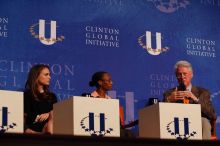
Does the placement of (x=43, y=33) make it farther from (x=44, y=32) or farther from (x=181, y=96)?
(x=181, y=96)

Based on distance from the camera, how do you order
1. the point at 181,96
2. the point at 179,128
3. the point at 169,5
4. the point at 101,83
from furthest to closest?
1. the point at 169,5
2. the point at 101,83
3. the point at 181,96
4. the point at 179,128

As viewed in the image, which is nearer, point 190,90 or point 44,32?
point 44,32

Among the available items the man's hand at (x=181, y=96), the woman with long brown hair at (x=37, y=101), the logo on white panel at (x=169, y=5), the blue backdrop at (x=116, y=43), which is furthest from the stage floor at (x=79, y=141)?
the logo on white panel at (x=169, y=5)

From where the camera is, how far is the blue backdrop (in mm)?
4898

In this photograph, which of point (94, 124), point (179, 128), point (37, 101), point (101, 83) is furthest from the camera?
point (101, 83)

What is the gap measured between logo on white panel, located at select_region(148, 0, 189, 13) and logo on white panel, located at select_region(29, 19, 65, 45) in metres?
1.19

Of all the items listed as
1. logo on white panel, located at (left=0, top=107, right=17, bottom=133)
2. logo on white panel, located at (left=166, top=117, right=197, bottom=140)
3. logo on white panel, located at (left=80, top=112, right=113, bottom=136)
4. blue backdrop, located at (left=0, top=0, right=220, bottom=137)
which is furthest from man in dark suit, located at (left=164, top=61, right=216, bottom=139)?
logo on white panel, located at (left=0, top=107, right=17, bottom=133)

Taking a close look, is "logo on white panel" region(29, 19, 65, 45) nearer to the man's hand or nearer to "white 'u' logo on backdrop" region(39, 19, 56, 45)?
"white 'u' logo on backdrop" region(39, 19, 56, 45)

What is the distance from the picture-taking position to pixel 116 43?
209 inches

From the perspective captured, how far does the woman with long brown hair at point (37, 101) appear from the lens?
4168 millimetres

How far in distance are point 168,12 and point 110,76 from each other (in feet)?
→ 3.94

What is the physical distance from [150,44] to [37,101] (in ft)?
5.34

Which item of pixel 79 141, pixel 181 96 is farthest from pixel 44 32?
pixel 79 141

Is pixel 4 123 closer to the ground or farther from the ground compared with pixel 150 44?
closer to the ground
